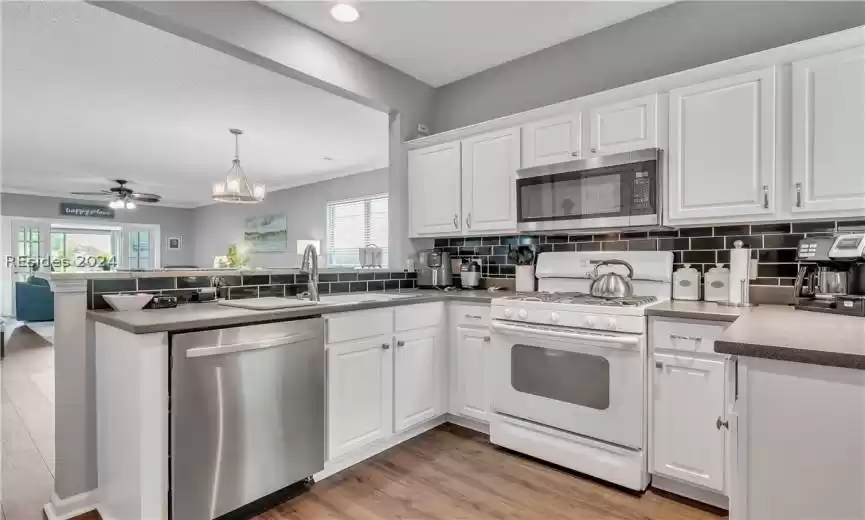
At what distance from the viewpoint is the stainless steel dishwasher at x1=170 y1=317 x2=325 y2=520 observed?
163 cm

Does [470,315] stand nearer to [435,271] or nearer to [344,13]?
[435,271]

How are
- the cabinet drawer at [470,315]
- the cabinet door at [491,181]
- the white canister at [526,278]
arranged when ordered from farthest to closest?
the white canister at [526,278]
the cabinet door at [491,181]
the cabinet drawer at [470,315]

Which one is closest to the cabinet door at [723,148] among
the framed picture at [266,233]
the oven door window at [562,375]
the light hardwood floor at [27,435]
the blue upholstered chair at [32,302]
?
the oven door window at [562,375]

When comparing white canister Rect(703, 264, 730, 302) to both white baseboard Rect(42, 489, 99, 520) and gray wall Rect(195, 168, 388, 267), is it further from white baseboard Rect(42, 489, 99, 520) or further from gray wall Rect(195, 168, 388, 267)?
gray wall Rect(195, 168, 388, 267)

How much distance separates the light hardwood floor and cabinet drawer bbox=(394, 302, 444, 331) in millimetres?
1831

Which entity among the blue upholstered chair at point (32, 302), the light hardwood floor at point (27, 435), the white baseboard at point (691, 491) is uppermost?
the blue upholstered chair at point (32, 302)

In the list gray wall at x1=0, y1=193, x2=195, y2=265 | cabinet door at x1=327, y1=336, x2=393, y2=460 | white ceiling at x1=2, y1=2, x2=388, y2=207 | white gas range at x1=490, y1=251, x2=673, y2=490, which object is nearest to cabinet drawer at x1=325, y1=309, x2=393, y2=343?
cabinet door at x1=327, y1=336, x2=393, y2=460

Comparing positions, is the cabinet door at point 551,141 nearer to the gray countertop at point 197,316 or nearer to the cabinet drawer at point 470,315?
the cabinet drawer at point 470,315

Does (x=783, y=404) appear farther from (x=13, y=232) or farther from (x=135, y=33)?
(x=13, y=232)

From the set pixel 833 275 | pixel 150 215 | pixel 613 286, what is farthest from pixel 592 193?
pixel 150 215

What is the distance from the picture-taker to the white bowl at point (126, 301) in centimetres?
190

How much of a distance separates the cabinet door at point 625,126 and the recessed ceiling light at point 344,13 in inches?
58.7

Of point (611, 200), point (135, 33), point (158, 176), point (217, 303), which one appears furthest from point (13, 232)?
point (611, 200)

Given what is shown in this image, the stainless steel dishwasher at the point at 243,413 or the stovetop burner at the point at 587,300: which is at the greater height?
the stovetop burner at the point at 587,300
